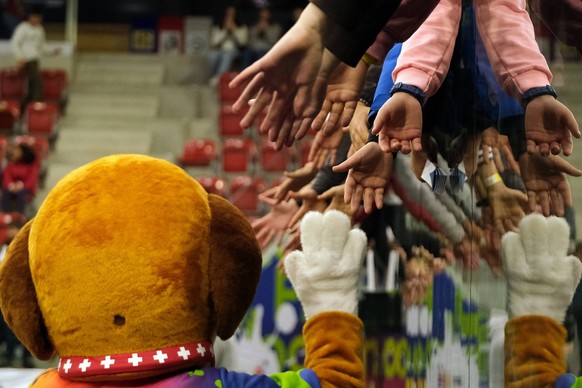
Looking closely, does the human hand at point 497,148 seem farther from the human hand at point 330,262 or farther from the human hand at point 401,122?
the human hand at point 330,262

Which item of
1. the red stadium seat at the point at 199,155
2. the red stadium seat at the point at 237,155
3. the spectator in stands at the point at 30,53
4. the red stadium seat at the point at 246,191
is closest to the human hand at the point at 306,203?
the red stadium seat at the point at 246,191

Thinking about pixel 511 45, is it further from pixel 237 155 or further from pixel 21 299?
pixel 237 155

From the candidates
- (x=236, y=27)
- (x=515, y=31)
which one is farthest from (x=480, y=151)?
(x=236, y=27)

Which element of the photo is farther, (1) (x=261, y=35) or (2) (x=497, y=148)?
(1) (x=261, y=35)

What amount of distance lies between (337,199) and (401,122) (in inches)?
7.6

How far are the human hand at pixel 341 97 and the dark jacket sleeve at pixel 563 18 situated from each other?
0.53ft

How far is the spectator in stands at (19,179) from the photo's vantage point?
18.0 feet

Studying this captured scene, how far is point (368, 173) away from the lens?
89 centimetres

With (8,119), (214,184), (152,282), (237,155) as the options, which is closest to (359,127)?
(152,282)

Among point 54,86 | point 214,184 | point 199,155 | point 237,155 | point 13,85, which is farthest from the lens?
point 54,86

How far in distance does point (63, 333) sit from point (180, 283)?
0.42ft

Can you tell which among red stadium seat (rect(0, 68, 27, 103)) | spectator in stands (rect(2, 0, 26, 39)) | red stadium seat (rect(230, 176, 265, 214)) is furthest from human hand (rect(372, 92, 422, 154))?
spectator in stands (rect(2, 0, 26, 39))

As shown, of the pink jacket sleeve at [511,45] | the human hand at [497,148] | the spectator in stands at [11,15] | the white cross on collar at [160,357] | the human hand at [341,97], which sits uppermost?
the pink jacket sleeve at [511,45]

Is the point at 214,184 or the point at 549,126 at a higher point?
the point at 549,126
